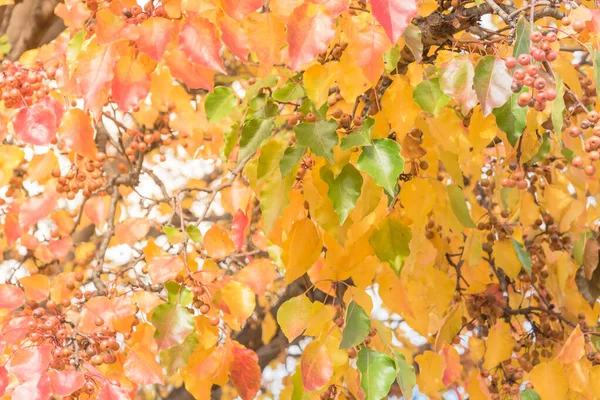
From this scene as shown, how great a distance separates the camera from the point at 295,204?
143 cm

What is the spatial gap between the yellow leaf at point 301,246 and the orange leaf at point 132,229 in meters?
0.65

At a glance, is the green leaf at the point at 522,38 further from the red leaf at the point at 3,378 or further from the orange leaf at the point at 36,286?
the orange leaf at the point at 36,286

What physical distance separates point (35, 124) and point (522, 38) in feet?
3.09

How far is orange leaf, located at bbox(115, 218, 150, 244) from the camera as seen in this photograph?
194cm

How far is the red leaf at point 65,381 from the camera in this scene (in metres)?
1.34

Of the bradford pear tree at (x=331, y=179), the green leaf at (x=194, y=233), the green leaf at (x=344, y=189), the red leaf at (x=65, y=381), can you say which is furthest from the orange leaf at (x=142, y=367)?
the green leaf at (x=344, y=189)

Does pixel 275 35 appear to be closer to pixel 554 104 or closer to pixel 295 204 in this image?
pixel 295 204

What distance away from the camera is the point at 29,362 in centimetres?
139

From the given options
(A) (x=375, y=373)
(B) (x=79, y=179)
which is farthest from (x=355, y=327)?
(B) (x=79, y=179)

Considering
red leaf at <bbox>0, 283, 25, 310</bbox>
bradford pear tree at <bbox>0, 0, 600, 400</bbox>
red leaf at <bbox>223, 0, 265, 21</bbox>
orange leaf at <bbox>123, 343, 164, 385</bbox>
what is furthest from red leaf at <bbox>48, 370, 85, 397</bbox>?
red leaf at <bbox>223, 0, 265, 21</bbox>

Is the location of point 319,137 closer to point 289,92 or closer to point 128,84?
point 289,92

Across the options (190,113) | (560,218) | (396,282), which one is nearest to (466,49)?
(396,282)

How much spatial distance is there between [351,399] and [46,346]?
0.69 metres

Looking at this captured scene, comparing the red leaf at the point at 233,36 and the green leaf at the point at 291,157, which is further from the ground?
the red leaf at the point at 233,36
